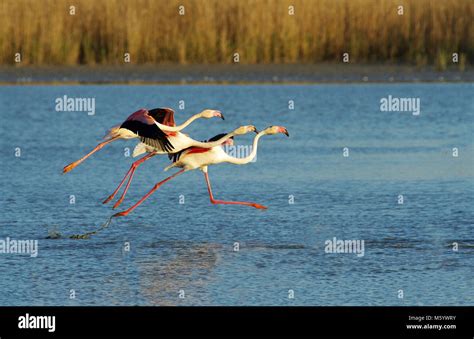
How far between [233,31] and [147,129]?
58.1 ft

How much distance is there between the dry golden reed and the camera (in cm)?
2908

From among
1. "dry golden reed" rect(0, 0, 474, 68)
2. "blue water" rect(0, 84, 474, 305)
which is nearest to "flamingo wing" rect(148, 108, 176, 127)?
"blue water" rect(0, 84, 474, 305)

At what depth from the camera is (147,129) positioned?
12.5 m

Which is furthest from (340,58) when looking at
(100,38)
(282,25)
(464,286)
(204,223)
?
(464,286)

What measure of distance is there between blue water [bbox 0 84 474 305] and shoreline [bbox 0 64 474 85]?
4194mm

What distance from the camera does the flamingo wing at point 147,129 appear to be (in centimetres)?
1244

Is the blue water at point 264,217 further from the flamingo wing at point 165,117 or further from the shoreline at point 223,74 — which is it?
the shoreline at point 223,74

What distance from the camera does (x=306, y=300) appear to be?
10.9m

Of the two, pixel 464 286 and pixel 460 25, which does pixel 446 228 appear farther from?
pixel 460 25

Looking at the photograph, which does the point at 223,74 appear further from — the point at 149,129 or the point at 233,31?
the point at 149,129

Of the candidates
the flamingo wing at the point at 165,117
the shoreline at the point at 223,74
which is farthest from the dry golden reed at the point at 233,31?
the flamingo wing at the point at 165,117

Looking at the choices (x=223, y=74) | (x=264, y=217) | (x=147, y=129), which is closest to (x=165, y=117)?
(x=147, y=129)

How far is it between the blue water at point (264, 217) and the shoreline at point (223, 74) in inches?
165
